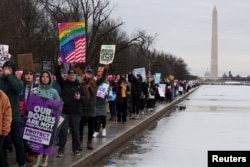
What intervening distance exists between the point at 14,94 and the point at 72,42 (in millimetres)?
5142

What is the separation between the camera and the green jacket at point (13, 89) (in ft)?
27.4

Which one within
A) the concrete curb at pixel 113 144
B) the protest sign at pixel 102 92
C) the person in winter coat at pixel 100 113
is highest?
the protest sign at pixel 102 92

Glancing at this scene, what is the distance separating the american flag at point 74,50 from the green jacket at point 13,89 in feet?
15.8

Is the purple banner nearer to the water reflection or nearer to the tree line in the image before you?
the water reflection

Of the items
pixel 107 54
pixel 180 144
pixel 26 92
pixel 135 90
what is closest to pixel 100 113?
pixel 107 54

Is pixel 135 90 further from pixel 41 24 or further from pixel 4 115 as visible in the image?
pixel 41 24

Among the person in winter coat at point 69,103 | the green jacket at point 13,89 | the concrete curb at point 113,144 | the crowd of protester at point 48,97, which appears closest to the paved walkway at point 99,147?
the concrete curb at point 113,144

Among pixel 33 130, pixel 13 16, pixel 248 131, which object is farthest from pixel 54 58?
pixel 33 130

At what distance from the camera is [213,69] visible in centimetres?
14025

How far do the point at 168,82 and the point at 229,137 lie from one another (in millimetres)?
24346

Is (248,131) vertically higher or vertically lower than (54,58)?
lower

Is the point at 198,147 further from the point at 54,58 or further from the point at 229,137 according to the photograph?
the point at 54,58

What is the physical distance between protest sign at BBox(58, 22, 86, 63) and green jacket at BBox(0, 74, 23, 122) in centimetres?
478

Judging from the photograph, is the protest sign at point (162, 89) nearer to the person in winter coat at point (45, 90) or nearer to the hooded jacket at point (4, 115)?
the person in winter coat at point (45, 90)
